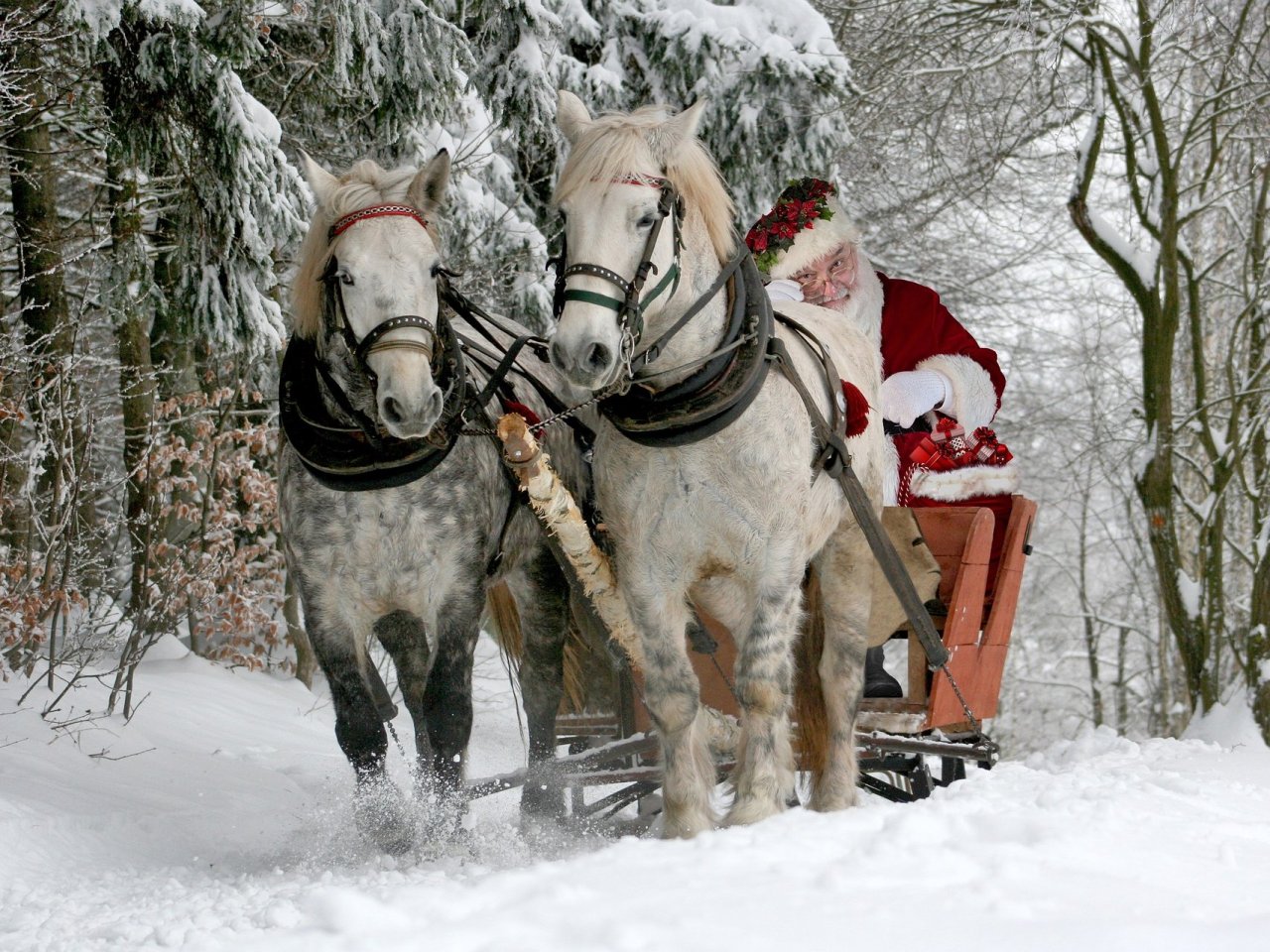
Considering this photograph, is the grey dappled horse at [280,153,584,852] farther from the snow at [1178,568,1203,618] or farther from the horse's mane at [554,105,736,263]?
the snow at [1178,568,1203,618]

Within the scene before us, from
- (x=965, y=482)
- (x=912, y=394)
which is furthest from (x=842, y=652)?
(x=912, y=394)

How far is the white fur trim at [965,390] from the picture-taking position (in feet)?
16.8

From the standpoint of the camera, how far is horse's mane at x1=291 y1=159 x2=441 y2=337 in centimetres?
386

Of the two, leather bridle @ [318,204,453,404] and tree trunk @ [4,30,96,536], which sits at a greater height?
tree trunk @ [4,30,96,536]

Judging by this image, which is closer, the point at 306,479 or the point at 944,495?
the point at 306,479

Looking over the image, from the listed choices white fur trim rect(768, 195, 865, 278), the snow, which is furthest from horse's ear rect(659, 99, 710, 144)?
the snow

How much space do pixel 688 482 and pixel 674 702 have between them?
660 mm

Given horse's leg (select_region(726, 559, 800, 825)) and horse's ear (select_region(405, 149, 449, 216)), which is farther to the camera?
horse's ear (select_region(405, 149, 449, 216))

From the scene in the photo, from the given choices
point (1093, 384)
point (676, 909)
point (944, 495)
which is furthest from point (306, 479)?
point (1093, 384)

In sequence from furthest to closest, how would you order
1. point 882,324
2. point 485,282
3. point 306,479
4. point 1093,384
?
point 1093,384 < point 485,282 < point 882,324 < point 306,479

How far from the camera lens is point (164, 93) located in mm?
5695

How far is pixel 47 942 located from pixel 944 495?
3480 mm

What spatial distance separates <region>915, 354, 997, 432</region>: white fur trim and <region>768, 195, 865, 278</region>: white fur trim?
1.96 ft

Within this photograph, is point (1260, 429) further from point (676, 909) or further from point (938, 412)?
point (676, 909)
